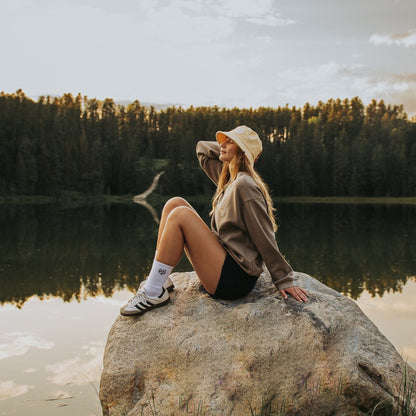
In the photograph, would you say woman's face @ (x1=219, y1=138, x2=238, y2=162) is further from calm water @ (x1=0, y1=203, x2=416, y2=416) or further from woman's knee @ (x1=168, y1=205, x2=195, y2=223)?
calm water @ (x1=0, y1=203, x2=416, y2=416)

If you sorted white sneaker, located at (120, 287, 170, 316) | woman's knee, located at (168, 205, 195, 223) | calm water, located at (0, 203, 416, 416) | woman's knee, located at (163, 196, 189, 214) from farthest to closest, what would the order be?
calm water, located at (0, 203, 416, 416)
woman's knee, located at (163, 196, 189, 214)
white sneaker, located at (120, 287, 170, 316)
woman's knee, located at (168, 205, 195, 223)

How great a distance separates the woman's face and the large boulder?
3.95 feet

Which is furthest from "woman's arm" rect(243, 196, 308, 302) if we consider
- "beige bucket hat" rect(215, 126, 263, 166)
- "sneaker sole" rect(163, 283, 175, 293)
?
"sneaker sole" rect(163, 283, 175, 293)

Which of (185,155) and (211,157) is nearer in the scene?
(211,157)

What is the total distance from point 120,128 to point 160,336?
83.0 meters

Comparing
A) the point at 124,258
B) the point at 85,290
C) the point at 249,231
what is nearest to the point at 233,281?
the point at 249,231

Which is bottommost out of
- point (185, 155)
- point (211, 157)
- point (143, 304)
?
point (143, 304)

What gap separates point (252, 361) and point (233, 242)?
0.93 metres

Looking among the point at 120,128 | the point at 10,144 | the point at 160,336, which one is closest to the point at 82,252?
the point at 160,336

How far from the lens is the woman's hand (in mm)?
3707

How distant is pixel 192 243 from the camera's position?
3.74 metres

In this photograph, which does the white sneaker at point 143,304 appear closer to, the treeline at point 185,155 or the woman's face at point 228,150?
the woman's face at point 228,150

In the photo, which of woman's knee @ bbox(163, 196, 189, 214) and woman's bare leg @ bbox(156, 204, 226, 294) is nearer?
woman's bare leg @ bbox(156, 204, 226, 294)

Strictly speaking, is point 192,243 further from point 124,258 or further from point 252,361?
point 124,258
